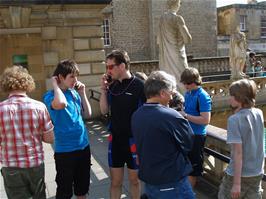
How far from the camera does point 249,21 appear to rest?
114 ft

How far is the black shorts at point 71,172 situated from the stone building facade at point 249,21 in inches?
1256

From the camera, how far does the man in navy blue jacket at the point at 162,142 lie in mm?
2861

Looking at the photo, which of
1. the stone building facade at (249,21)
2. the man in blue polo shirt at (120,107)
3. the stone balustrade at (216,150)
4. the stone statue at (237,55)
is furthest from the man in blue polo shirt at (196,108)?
the stone building facade at (249,21)

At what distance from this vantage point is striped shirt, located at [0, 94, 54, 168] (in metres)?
3.21

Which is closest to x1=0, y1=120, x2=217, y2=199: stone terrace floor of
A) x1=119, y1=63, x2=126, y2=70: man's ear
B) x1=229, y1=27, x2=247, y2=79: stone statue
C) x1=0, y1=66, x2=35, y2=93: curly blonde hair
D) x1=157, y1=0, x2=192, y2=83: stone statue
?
x1=119, y1=63, x2=126, y2=70: man's ear

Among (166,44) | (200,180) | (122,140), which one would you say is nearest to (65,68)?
(122,140)

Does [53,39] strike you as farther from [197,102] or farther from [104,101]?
[197,102]

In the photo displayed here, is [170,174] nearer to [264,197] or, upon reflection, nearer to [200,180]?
[264,197]

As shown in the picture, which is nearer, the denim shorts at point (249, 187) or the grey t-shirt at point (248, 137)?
the grey t-shirt at point (248, 137)

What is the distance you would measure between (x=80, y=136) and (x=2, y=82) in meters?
1.03

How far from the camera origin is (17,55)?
1044 cm

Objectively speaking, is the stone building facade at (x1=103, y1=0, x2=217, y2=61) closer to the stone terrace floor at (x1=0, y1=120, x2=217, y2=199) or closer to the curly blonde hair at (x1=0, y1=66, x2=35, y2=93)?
the stone terrace floor at (x1=0, y1=120, x2=217, y2=199)

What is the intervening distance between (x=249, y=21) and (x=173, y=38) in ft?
93.9

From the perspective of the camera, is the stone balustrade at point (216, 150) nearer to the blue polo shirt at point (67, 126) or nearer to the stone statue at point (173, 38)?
the blue polo shirt at point (67, 126)
